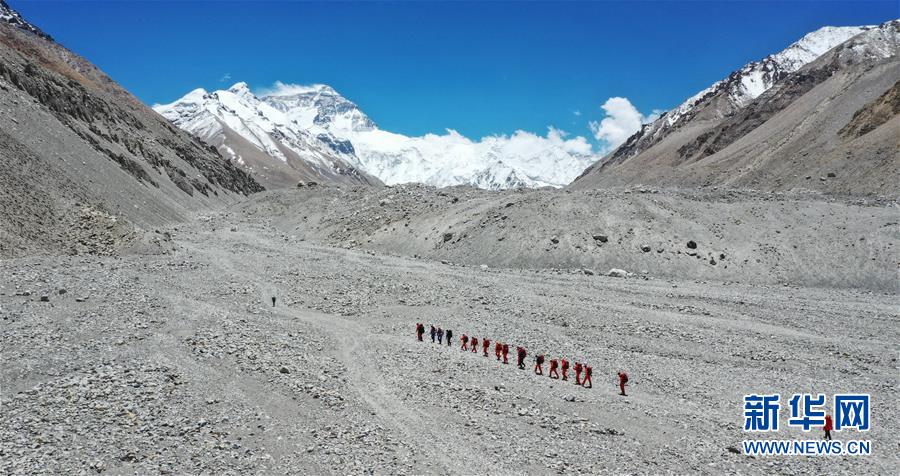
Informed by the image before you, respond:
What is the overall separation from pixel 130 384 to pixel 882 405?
2472 cm

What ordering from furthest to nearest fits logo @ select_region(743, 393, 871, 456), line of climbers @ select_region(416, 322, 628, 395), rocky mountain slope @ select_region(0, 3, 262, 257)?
rocky mountain slope @ select_region(0, 3, 262, 257)
line of climbers @ select_region(416, 322, 628, 395)
logo @ select_region(743, 393, 871, 456)

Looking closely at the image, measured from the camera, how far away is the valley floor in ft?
49.1

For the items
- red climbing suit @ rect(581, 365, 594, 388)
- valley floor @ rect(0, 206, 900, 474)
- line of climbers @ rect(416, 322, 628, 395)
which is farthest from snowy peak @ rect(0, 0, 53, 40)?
red climbing suit @ rect(581, 365, 594, 388)

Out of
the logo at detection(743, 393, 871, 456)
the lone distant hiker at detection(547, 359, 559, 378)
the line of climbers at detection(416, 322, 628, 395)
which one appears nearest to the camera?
the logo at detection(743, 393, 871, 456)

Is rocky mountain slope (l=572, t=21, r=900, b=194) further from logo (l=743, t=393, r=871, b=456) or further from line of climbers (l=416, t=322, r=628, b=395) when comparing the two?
A: line of climbers (l=416, t=322, r=628, b=395)

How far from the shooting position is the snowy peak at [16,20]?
18693 centimetres

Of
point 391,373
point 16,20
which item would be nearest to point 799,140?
point 391,373

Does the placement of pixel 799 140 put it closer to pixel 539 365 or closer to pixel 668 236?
pixel 668 236

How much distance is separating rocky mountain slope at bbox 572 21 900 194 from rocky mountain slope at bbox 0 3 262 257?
74.2 m

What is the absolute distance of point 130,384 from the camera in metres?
17.0

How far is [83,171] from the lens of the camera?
5844 cm

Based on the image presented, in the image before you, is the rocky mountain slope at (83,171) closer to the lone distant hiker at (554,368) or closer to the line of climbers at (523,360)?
the line of climbers at (523,360)

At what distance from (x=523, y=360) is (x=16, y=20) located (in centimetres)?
23504

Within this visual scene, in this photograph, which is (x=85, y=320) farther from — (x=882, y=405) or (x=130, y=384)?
(x=882, y=405)
